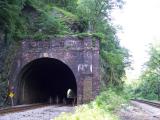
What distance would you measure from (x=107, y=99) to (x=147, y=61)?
35.6 m

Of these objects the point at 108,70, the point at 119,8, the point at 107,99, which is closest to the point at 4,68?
the point at 107,99

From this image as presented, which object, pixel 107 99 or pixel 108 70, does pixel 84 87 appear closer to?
pixel 107 99

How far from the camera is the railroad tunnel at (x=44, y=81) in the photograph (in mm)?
26000

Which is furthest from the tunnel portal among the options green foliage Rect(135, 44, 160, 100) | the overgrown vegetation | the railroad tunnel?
green foliage Rect(135, 44, 160, 100)

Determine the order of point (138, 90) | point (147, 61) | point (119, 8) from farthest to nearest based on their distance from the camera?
point (138, 90)
point (147, 61)
point (119, 8)

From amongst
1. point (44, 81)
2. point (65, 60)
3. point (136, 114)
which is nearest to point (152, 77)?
point (44, 81)

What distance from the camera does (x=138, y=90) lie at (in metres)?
60.7

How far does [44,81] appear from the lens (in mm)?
33656

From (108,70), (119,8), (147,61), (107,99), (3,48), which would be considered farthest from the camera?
(147,61)

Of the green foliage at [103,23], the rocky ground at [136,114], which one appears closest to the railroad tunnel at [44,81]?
the green foliage at [103,23]

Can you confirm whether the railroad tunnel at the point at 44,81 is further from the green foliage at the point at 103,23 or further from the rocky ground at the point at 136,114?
the rocky ground at the point at 136,114

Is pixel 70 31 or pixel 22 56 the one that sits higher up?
pixel 70 31

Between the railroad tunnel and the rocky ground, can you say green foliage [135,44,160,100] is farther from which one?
the rocky ground

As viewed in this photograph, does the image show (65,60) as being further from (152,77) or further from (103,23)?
(152,77)
